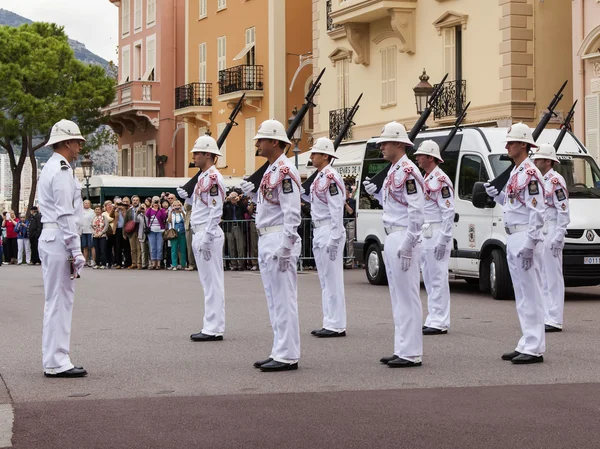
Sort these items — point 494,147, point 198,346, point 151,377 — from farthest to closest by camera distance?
point 494,147 < point 198,346 < point 151,377

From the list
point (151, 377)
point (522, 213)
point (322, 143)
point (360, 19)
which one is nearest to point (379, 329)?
point (322, 143)

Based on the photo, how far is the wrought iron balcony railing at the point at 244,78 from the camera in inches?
1848

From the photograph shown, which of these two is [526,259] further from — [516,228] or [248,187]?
[248,187]

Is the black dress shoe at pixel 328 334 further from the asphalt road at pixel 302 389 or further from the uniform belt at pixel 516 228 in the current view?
the uniform belt at pixel 516 228

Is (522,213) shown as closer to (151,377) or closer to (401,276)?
(401,276)

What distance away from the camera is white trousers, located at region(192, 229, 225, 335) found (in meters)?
14.1

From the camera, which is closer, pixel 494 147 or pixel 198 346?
pixel 198 346

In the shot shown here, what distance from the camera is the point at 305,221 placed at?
95.9ft

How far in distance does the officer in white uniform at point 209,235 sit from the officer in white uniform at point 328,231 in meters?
1.15

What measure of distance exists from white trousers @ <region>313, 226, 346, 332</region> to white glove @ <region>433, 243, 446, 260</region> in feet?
3.59

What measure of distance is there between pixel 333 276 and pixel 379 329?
0.83m

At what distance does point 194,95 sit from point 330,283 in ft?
123

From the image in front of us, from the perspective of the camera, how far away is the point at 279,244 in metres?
11.3

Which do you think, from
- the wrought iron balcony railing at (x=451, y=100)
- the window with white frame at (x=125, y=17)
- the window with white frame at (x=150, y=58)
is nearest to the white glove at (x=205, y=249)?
the wrought iron balcony railing at (x=451, y=100)
